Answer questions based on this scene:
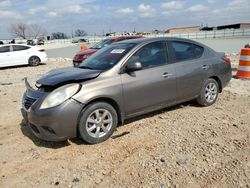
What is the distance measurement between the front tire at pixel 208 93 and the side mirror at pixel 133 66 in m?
1.97

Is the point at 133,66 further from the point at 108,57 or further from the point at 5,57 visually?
the point at 5,57

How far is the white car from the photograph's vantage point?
15.6m

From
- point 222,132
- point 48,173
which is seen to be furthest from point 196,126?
point 48,173

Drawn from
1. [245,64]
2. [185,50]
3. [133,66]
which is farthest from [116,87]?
[245,64]

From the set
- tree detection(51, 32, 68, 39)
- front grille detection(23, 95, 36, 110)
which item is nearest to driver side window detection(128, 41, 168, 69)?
front grille detection(23, 95, 36, 110)

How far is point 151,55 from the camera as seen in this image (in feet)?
16.9

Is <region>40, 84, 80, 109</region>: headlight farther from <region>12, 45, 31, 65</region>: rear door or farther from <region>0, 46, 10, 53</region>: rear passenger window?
<region>0, 46, 10, 53</region>: rear passenger window

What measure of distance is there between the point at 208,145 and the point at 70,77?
242 centimetres

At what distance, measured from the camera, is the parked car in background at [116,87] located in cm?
412

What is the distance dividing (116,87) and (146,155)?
121cm

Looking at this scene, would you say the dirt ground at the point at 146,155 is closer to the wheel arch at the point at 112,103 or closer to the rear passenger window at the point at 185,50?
the wheel arch at the point at 112,103

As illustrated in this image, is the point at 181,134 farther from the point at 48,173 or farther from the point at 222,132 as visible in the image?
the point at 48,173

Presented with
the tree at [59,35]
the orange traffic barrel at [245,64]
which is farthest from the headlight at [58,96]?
the tree at [59,35]

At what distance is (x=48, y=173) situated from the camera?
12.0 feet
